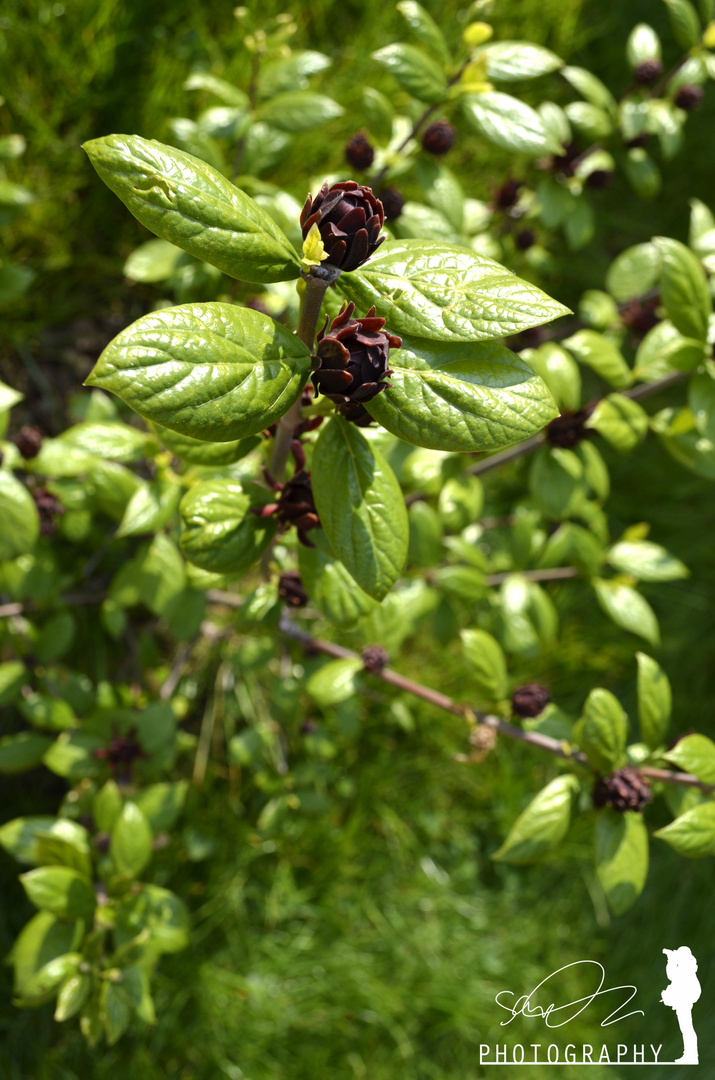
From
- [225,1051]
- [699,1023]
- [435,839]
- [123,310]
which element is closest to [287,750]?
[435,839]

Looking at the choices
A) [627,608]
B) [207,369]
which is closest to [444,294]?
[207,369]

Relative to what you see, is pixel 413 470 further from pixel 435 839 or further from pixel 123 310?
pixel 435 839

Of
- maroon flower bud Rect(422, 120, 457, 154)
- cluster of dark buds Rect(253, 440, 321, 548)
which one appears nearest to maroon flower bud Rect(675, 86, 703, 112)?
maroon flower bud Rect(422, 120, 457, 154)

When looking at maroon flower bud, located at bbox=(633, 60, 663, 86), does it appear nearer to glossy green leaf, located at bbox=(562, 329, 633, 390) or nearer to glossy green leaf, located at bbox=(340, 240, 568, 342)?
glossy green leaf, located at bbox=(562, 329, 633, 390)

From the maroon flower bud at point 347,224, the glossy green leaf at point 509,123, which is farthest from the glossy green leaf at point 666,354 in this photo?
the maroon flower bud at point 347,224

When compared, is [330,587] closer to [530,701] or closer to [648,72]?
[530,701]
